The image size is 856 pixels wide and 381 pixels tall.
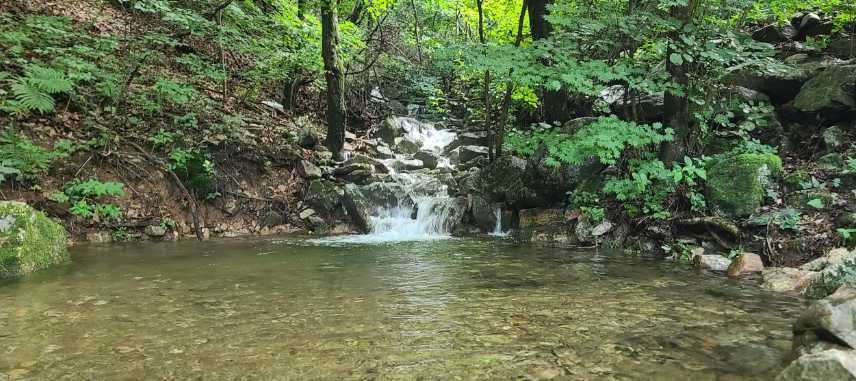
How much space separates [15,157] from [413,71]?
44.0 ft

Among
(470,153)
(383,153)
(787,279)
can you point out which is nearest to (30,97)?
(383,153)

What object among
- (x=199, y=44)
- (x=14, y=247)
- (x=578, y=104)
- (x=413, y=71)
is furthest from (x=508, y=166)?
(x=413, y=71)

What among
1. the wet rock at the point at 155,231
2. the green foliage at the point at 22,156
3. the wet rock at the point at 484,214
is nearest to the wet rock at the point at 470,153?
the wet rock at the point at 484,214

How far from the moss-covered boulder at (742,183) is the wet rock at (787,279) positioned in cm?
133

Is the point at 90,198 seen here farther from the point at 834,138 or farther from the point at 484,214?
the point at 834,138

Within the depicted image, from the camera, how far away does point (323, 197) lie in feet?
30.5

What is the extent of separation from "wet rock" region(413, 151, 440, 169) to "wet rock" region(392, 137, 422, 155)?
58cm

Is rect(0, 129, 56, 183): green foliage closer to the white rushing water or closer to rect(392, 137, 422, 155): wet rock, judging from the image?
the white rushing water

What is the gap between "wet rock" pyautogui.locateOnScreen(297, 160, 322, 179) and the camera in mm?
9680

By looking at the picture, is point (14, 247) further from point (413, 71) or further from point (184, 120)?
point (413, 71)

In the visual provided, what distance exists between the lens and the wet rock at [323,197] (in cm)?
924

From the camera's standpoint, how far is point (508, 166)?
8969 millimetres

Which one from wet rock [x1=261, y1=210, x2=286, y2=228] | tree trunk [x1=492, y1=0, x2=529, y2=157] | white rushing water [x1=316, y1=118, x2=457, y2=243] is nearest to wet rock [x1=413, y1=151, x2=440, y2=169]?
white rushing water [x1=316, y1=118, x2=457, y2=243]

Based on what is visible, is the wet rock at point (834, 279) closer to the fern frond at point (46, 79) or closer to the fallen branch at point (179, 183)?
the fallen branch at point (179, 183)
